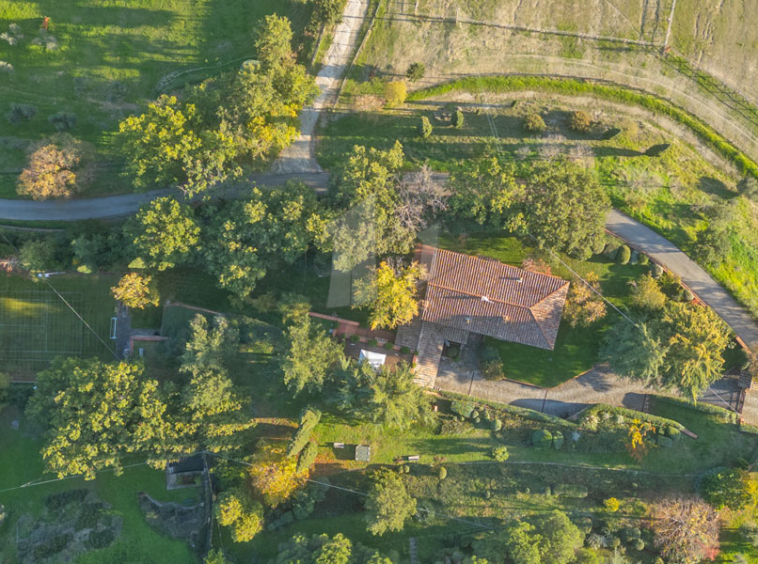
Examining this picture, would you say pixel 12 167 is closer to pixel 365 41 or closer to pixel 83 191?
pixel 83 191

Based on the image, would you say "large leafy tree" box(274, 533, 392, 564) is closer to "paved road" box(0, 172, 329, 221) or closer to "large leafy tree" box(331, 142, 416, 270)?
"large leafy tree" box(331, 142, 416, 270)

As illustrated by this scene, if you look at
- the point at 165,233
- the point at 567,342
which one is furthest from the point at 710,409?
the point at 165,233

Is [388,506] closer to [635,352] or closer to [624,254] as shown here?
[635,352]

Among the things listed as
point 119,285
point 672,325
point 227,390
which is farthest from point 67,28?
point 672,325

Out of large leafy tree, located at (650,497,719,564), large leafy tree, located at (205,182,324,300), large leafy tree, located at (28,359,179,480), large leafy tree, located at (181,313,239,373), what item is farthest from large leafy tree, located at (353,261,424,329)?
large leafy tree, located at (650,497,719,564)

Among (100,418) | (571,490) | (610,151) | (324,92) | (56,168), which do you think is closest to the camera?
(100,418)

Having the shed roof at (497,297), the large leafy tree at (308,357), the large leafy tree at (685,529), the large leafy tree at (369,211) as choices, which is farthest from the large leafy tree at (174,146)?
the large leafy tree at (685,529)
